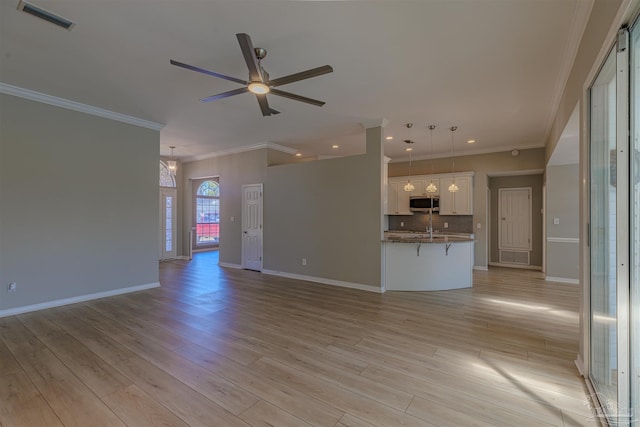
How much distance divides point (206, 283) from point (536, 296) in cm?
605

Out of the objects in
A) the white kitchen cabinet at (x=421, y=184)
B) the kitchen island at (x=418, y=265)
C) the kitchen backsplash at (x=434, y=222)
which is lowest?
the kitchen island at (x=418, y=265)

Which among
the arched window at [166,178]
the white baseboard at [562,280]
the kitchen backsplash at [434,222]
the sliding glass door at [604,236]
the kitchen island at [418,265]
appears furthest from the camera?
the arched window at [166,178]

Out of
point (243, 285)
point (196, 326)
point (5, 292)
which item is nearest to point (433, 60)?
point (196, 326)

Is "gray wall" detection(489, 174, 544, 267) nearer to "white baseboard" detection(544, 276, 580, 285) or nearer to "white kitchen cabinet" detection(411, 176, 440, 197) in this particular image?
"white baseboard" detection(544, 276, 580, 285)

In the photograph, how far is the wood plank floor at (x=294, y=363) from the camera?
2.01 m

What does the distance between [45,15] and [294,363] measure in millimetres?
3754

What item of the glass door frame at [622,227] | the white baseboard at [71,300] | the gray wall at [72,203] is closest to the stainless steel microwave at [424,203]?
the glass door frame at [622,227]

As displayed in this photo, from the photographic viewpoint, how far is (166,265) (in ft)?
25.6

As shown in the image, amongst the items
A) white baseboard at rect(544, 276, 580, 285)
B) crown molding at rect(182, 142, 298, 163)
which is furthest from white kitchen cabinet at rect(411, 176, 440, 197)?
crown molding at rect(182, 142, 298, 163)

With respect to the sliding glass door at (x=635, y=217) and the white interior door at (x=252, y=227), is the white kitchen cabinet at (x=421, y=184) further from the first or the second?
the sliding glass door at (x=635, y=217)

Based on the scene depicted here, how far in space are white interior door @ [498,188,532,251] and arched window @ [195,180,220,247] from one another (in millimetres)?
9296

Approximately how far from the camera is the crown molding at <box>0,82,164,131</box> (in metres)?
3.91

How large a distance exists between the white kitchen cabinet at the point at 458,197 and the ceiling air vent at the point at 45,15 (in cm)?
757

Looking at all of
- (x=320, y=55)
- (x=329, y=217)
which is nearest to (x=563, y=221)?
(x=329, y=217)
